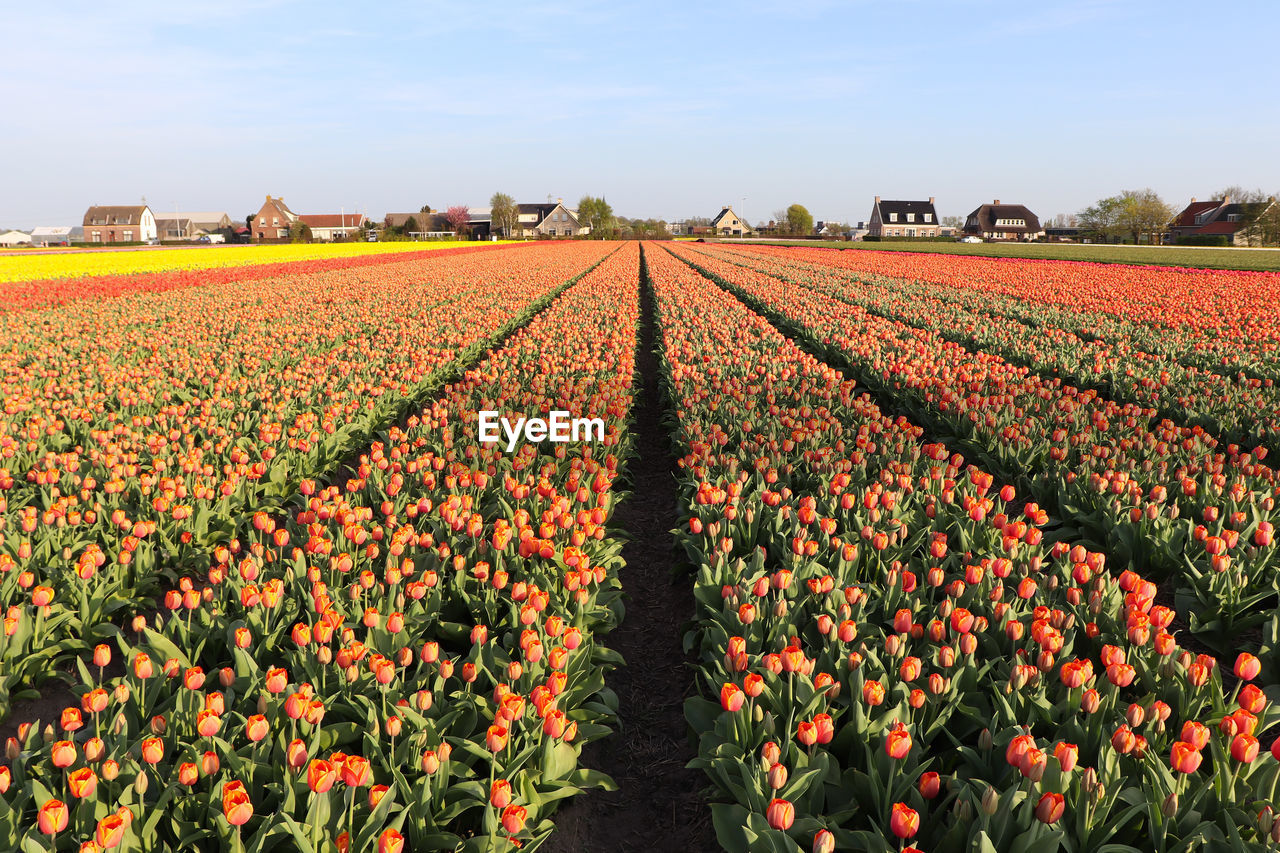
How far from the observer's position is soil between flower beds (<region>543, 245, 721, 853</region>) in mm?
3104

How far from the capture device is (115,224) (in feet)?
389

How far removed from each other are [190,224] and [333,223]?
32.5 m

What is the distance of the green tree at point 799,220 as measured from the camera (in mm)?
122188

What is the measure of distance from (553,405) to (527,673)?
4546 mm

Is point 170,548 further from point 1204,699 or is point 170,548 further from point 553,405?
point 1204,699

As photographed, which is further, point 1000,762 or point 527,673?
point 527,673

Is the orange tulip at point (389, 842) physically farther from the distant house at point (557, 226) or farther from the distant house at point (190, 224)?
the distant house at point (190, 224)

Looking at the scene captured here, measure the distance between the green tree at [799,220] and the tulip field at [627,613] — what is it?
390ft

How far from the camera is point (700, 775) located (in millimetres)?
3463

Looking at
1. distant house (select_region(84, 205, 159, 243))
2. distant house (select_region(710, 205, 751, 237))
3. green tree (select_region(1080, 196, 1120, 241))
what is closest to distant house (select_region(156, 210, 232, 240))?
distant house (select_region(84, 205, 159, 243))

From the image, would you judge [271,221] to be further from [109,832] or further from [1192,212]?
[1192,212]

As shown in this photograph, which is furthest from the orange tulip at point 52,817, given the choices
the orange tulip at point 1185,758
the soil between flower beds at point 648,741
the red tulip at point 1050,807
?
the orange tulip at point 1185,758

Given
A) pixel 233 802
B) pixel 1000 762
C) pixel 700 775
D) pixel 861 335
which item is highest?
pixel 861 335

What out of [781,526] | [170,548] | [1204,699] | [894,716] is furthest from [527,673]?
[170,548]
